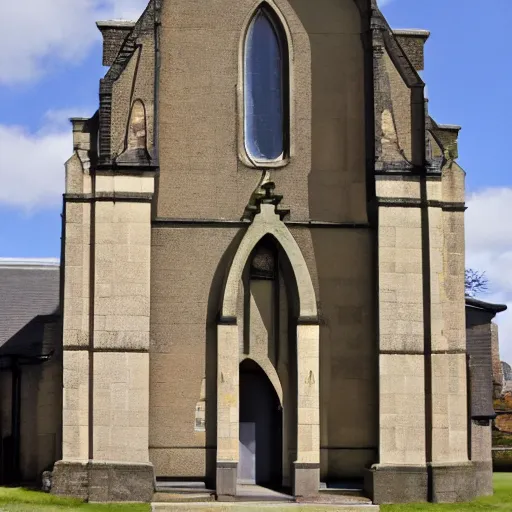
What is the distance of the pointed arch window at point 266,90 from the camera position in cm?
2378

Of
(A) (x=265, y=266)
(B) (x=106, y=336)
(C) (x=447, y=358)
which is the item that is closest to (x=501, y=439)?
(C) (x=447, y=358)

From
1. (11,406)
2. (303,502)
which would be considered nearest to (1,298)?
(11,406)

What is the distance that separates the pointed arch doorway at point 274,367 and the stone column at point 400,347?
1.24 metres

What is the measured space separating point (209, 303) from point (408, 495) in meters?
5.16

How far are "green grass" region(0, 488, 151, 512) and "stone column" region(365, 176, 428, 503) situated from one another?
4.58 m

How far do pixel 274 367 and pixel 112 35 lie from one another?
7.33 meters

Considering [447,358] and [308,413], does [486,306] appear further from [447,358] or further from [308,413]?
[308,413]

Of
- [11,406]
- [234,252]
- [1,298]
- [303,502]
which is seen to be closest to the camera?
[303,502]

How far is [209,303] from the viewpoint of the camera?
75.5 ft

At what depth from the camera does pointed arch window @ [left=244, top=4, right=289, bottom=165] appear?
23.8 meters

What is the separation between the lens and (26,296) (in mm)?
35562

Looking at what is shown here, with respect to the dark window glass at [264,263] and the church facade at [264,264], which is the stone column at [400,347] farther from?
the dark window glass at [264,263]

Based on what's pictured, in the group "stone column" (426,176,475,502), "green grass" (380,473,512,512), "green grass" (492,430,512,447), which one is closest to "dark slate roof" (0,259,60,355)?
"stone column" (426,176,475,502)

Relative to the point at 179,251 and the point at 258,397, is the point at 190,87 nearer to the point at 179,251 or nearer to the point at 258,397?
the point at 179,251
